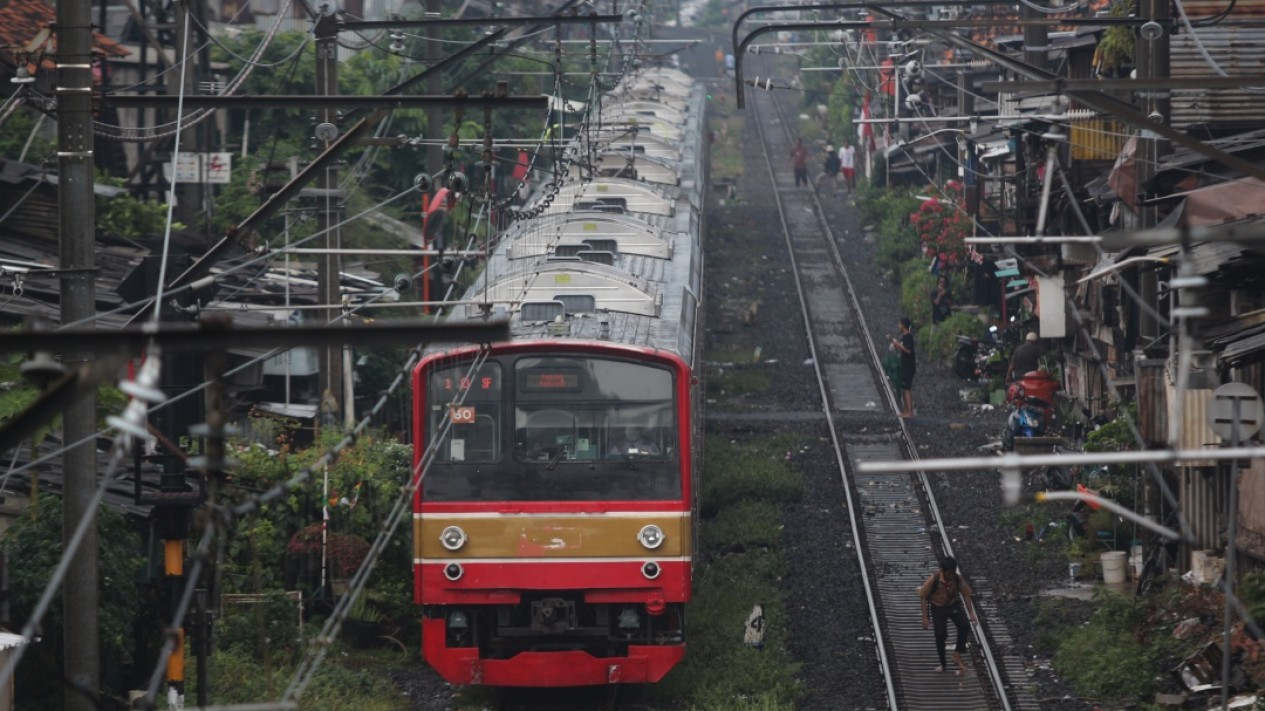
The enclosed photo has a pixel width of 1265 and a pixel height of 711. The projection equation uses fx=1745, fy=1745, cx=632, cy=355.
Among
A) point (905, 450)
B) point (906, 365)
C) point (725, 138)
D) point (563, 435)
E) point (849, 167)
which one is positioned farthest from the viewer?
point (725, 138)

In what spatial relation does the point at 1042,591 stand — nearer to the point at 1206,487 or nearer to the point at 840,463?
the point at 1206,487

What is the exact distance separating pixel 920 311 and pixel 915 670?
1351 centimetres

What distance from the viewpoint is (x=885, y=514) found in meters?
16.5

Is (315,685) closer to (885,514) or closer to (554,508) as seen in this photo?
(554,508)

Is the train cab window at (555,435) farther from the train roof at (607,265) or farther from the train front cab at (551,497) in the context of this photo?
the train roof at (607,265)

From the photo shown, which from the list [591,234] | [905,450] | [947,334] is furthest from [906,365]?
[591,234]

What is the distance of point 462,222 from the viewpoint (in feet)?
78.6

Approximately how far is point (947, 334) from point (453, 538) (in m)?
13.8

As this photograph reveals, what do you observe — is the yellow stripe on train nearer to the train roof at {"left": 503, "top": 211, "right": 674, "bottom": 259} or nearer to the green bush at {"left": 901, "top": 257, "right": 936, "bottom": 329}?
the train roof at {"left": 503, "top": 211, "right": 674, "bottom": 259}

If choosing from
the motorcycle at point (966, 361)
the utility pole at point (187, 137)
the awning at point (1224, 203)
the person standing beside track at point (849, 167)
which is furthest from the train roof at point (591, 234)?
the person standing beside track at point (849, 167)

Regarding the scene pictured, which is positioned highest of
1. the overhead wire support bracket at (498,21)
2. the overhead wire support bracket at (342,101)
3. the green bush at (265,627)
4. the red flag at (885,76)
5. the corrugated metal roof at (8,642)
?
the red flag at (885,76)

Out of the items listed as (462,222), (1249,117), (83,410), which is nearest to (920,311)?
(462,222)

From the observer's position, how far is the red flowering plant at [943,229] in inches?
1011

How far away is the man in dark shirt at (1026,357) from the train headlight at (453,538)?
11.1 meters
